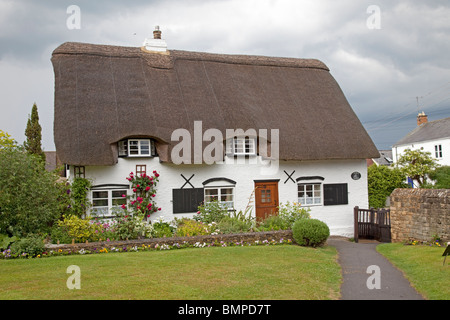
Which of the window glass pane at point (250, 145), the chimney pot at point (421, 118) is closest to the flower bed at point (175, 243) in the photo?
the window glass pane at point (250, 145)

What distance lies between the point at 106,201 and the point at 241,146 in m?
5.38

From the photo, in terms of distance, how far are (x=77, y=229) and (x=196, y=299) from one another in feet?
20.7

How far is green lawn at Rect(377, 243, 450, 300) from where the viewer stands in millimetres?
7215

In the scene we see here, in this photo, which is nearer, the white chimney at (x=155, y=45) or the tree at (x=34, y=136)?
the white chimney at (x=155, y=45)

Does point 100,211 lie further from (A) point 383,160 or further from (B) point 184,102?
(A) point 383,160

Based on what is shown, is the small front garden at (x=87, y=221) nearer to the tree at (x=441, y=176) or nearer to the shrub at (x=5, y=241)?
the shrub at (x=5, y=241)

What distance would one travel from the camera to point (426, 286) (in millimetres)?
7520

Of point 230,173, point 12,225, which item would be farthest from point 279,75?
point 12,225

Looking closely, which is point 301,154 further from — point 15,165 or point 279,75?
point 15,165

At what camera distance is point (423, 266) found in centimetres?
906

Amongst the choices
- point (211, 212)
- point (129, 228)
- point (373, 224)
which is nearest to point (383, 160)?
point (373, 224)

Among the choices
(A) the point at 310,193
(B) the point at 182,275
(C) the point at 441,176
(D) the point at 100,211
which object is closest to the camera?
(B) the point at 182,275

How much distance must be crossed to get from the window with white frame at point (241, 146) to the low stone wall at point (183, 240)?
13.1 ft

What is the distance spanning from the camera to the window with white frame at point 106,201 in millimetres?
13688
